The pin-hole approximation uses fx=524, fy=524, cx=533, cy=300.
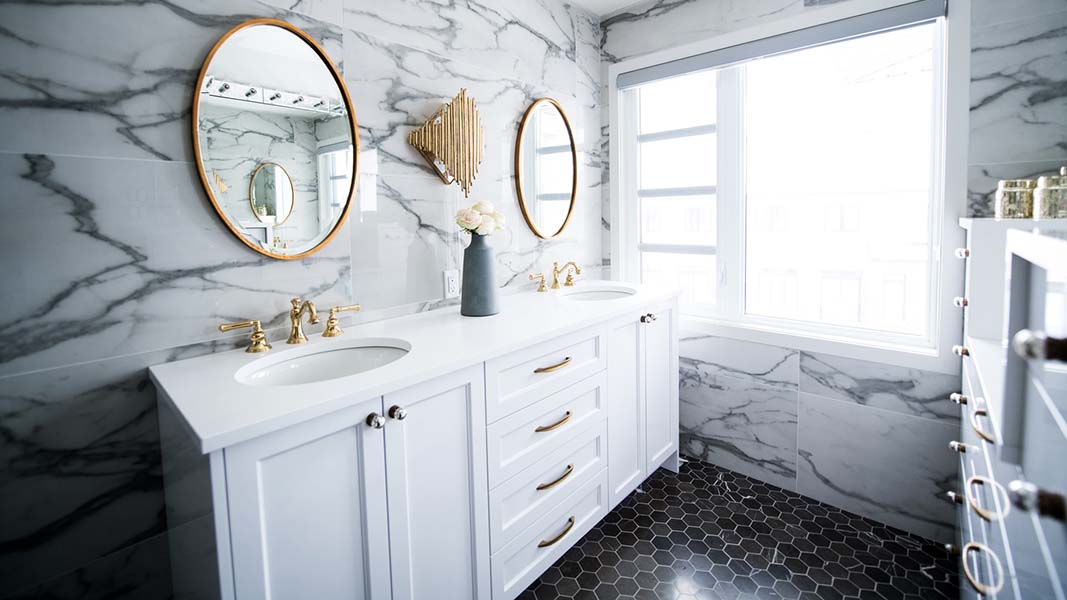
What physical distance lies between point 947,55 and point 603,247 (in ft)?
5.68

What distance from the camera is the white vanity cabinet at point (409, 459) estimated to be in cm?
105

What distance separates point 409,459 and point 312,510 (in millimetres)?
252

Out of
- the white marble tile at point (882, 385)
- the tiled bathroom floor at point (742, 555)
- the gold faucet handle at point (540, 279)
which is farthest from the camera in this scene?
the gold faucet handle at point (540, 279)

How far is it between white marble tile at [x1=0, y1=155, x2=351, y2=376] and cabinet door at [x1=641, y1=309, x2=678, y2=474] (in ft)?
5.06

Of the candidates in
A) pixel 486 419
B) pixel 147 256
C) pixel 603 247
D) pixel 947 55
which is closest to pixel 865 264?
pixel 947 55

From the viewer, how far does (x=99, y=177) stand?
1305 mm

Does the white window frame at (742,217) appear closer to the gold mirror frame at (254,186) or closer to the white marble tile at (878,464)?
the white marble tile at (878,464)

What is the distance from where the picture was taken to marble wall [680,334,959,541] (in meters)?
2.08

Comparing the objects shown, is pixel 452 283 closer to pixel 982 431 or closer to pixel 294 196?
pixel 294 196

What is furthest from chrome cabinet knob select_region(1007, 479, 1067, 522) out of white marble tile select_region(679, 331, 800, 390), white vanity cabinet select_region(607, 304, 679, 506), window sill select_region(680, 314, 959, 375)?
white marble tile select_region(679, 331, 800, 390)

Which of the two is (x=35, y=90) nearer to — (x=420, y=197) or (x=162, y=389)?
(x=162, y=389)

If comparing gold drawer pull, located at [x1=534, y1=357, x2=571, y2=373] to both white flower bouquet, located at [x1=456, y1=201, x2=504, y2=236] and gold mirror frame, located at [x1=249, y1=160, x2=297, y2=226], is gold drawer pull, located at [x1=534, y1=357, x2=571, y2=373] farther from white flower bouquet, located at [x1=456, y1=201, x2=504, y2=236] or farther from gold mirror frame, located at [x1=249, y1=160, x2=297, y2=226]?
gold mirror frame, located at [x1=249, y1=160, x2=297, y2=226]

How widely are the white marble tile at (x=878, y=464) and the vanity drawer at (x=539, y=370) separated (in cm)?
113

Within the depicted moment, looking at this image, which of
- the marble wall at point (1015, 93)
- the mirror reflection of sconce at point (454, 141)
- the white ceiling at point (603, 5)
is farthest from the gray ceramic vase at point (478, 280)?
the marble wall at point (1015, 93)
